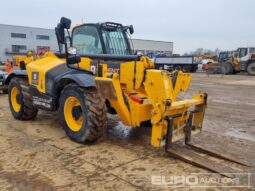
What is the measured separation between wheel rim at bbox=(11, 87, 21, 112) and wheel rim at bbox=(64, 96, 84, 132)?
6.72ft

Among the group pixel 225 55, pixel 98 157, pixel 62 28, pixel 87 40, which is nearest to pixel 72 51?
pixel 62 28

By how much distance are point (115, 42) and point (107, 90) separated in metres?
1.58

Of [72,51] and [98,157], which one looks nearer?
[98,157]

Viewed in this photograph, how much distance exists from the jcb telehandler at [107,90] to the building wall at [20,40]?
49331mm

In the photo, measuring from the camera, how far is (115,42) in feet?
19.1

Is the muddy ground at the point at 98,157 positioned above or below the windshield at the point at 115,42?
below

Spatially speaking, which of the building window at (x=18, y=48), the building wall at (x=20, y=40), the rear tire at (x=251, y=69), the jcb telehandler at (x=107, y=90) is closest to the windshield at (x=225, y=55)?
the rear tire at (x=251, y=69)

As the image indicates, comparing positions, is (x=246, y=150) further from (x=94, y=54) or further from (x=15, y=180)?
(x=15, y=180)

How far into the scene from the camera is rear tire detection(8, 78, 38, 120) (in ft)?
20.6

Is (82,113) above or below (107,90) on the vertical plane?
below

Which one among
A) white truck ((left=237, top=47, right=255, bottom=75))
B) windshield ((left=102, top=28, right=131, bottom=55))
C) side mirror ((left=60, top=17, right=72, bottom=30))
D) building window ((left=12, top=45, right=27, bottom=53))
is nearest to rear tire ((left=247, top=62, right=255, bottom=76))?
white truck ((left=237, top=47, right=255, bottom=75))

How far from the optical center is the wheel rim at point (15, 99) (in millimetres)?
6682

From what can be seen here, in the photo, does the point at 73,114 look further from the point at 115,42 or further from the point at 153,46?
the point at 153,46

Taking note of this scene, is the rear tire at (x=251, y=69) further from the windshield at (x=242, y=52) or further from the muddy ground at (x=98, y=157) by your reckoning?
the muddy ground at (x=98, y=157)
